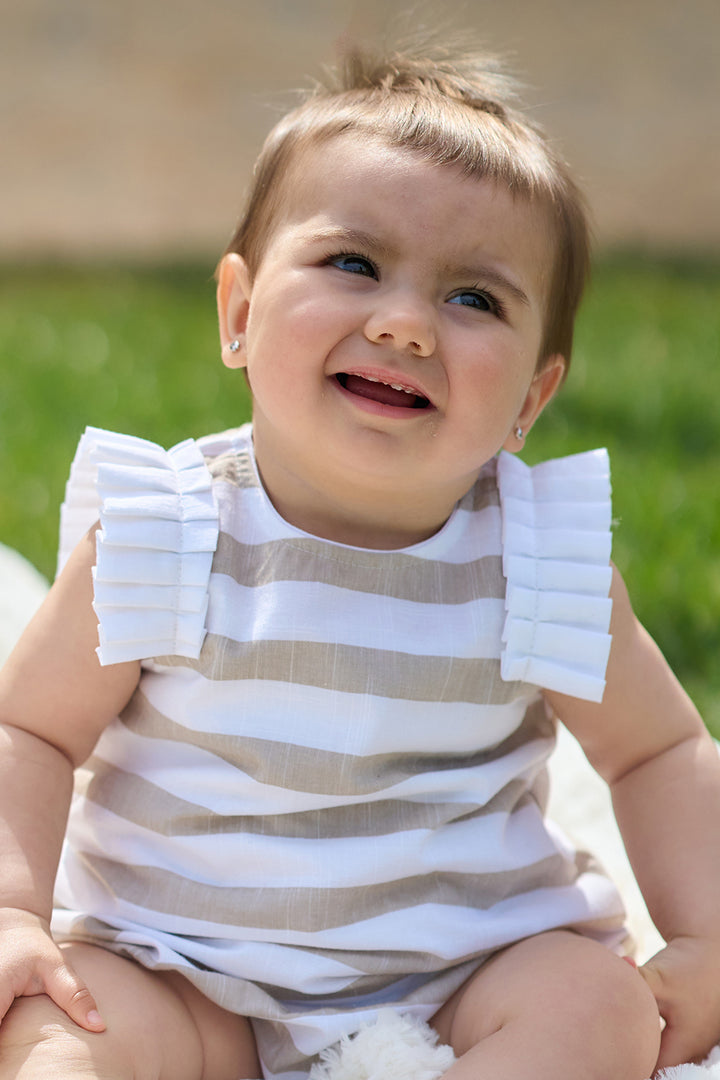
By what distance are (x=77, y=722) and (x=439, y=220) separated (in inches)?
24.0

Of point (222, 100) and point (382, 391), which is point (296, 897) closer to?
point (382, 391)

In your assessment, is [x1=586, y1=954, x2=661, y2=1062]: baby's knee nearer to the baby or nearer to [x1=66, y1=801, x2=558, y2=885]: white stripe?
the baby

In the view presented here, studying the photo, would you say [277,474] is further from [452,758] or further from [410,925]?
[410,925]

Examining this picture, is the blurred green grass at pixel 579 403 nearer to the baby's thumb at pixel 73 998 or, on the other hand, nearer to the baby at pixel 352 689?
the baby at pixel 352 689

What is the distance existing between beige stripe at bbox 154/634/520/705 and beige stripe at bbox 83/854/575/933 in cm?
19

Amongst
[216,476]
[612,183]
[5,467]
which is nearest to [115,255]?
[612,183]

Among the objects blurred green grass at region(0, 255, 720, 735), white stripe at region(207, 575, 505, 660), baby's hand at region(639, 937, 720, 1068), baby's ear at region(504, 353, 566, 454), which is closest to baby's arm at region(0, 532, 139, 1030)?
white stripe at region(207, 575, 505, 660)

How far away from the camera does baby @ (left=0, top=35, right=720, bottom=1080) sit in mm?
1262

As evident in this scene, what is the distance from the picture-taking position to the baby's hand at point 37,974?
1146mm

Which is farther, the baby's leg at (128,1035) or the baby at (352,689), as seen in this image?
the baby at (352,689)

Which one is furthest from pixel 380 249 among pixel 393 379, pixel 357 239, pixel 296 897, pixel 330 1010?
pixel 330 1010

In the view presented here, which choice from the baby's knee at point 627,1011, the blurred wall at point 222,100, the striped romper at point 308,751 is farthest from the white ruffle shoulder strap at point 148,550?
the blurred wall at point 222,100

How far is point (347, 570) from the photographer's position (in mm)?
1346

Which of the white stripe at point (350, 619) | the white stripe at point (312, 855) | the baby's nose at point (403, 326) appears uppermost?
the baby's nose at point (403, 326)
